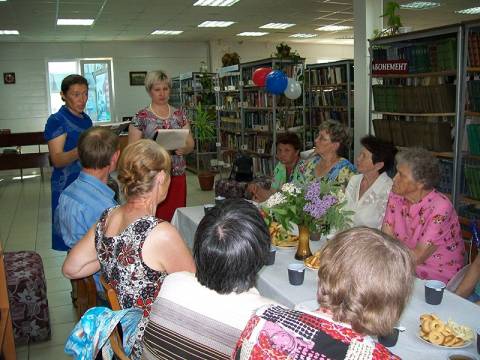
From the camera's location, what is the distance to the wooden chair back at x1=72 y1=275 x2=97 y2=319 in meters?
2.03

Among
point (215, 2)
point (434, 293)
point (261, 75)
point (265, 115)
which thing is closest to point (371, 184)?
point (434, 293)

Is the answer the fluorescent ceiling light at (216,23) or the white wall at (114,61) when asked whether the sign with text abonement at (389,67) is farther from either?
the white wall at (114,61)

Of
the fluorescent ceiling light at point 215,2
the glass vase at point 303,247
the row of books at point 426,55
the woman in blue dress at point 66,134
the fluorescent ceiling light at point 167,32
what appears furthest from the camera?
the fluorescent ceiling light at point 167,32

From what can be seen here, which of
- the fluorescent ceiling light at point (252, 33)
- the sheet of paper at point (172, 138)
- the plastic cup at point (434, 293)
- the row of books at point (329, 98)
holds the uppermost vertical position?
the fluorescent ceiling light at point (252, 33)

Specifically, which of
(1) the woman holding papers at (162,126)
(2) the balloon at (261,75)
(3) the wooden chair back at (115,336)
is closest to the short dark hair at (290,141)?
(1) the woman holding papers at (162,126)

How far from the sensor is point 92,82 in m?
13.4

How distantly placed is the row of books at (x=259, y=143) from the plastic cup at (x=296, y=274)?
17.0 feet

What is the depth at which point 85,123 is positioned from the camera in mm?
3430

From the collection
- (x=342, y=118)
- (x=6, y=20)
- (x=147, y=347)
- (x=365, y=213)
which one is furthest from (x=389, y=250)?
(x=6, y=20)

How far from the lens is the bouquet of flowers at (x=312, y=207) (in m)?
2.18

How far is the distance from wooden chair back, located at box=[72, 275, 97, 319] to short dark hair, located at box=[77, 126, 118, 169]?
2.28ft

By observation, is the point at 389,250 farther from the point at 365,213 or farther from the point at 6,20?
the point at 6,20

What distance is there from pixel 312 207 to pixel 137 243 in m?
0.88

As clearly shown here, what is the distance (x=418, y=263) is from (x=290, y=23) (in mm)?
9492
